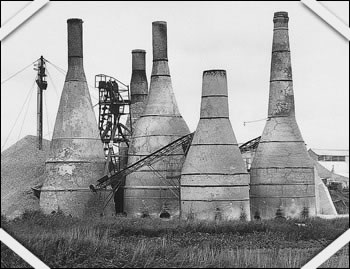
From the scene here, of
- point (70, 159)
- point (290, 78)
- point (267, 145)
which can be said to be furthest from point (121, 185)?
point (290, 78)

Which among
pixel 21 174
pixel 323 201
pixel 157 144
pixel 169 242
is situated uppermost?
pixel 157 144

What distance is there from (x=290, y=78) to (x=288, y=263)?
6985mm

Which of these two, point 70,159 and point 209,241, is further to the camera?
point 70,159

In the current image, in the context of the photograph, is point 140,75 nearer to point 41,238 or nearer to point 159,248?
point 159,248

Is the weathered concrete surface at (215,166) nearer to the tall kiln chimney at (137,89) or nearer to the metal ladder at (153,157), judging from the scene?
the metal ladder at (153,157)

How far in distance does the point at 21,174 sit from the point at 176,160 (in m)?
2.74

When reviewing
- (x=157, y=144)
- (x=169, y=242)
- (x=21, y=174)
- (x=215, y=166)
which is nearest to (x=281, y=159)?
(x=215, y=166)

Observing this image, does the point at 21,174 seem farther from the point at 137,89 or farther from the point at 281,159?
the point at 281,159

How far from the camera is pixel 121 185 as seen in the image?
1445 centimetres

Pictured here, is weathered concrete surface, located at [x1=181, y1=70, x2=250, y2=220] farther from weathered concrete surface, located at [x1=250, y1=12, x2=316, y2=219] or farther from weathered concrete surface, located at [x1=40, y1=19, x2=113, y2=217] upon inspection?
weathered concrete surface, located at [x1=40, y1=19, x2=113, y2=217]

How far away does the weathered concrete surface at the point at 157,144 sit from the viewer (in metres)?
14.0

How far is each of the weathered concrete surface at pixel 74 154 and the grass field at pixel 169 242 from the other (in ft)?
2.48

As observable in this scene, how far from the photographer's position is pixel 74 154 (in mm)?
13469

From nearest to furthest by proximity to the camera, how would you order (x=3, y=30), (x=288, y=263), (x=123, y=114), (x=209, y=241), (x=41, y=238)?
1. (x=3, y=30)
2. (x=41, y=238)
3. (x=288, y=263)
4. (x=209, y=241)
5. (x=123, y=114)
